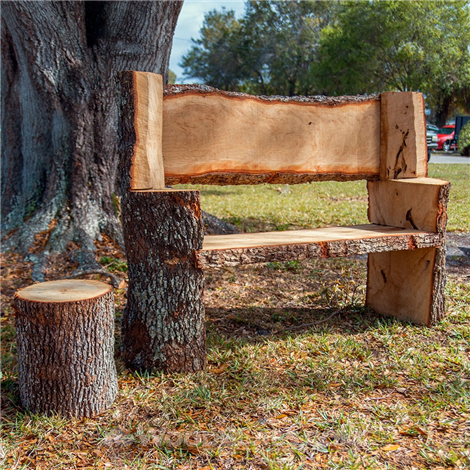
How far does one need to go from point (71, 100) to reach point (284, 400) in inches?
128

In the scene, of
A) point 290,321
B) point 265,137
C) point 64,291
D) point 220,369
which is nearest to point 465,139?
point 290,321

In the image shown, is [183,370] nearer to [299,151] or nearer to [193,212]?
[193,212]

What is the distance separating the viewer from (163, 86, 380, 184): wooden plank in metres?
2.97

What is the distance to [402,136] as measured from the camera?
346cm

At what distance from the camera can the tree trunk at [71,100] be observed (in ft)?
14.1

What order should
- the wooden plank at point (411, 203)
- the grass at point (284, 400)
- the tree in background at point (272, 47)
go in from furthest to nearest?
the tree in background at point (272, 47)
the wooden plank at point (411, 203)
the grass at point (284, 400)

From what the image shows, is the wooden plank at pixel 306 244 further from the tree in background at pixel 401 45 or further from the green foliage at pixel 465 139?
the tree in background at pixel 401 45

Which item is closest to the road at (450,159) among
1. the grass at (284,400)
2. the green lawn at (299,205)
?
the green lawn at (299,205)

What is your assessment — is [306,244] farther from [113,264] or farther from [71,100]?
[71,100]

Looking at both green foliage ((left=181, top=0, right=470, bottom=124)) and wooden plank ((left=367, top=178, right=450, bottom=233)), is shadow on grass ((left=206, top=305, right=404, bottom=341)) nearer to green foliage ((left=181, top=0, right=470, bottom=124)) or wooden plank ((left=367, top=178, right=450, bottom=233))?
wooden plank ((left=367, top=178, right=450, bottom=233))

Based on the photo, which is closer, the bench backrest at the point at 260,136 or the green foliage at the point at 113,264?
the bench backrest at the point at 260,136

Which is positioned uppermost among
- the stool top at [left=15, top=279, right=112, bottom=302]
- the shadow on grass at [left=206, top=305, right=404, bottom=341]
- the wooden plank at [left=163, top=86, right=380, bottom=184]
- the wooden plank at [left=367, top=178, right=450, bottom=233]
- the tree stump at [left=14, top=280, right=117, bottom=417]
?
the wooden plank at [left=163, top=86, right=380, bottom=184]

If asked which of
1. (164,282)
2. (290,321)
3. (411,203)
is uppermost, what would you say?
(411,203)

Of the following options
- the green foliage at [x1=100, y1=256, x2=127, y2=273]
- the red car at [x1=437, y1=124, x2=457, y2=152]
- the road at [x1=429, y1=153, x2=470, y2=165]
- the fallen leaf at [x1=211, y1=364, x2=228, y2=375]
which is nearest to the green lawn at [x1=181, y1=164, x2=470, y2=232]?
the green foliage at [x1=100, y1=256, x2=127, y2=273]
